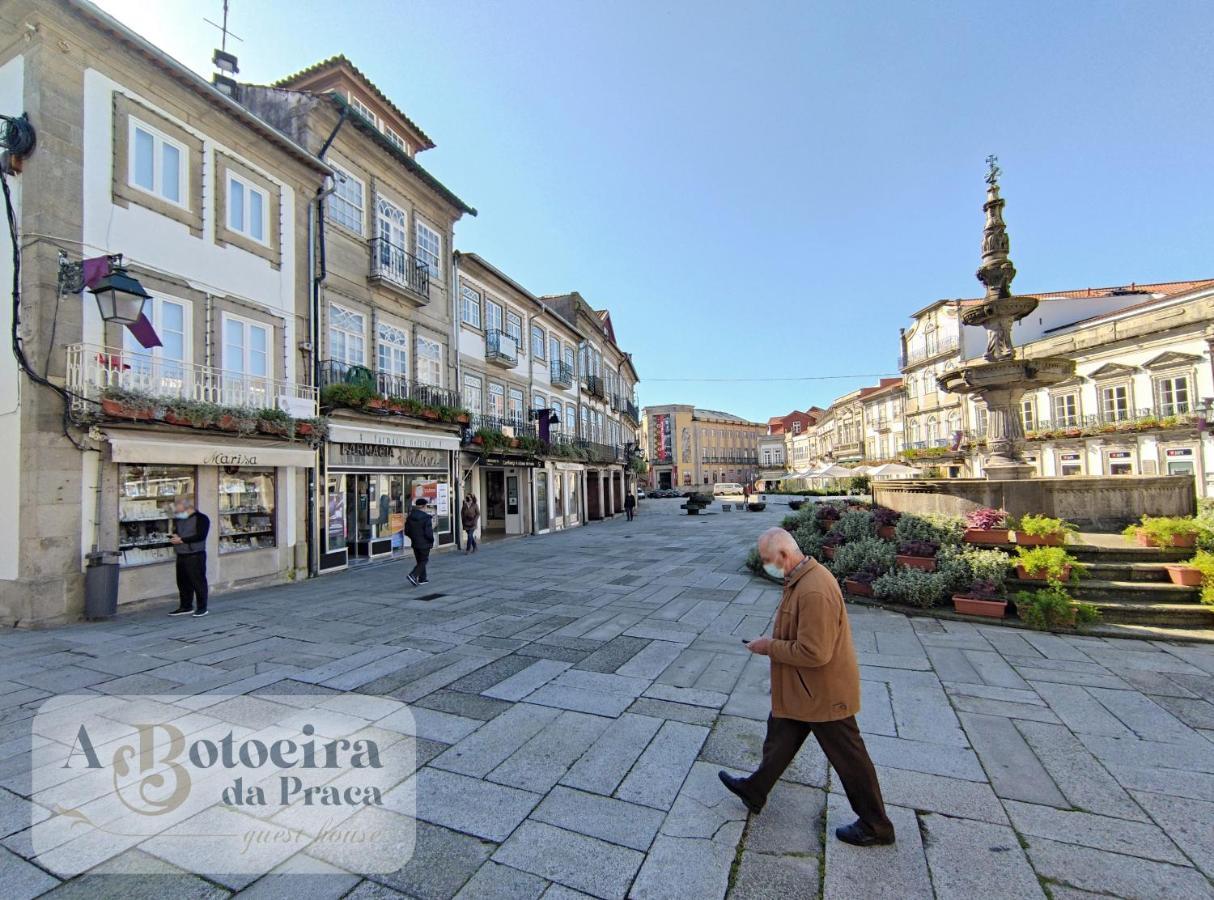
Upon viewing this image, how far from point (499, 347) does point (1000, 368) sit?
562 inches

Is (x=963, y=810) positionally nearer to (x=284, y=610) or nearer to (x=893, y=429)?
(x=284, y=610)

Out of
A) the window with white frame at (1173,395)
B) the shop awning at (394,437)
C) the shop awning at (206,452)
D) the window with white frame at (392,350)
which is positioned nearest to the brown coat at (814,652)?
the shop awning at (206,452)

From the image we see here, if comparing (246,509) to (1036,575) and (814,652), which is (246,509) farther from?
(1036,575)

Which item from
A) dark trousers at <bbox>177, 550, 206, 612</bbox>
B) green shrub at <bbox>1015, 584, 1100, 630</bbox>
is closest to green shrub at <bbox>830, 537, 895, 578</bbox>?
green shrub at <bbox>1015, 584, 1100, 630</bbox>

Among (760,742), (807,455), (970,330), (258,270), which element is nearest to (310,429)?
(258,270)

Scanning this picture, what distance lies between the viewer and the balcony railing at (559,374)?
963 inches

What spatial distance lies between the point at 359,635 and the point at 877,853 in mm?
5869

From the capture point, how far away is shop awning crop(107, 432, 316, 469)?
834cm

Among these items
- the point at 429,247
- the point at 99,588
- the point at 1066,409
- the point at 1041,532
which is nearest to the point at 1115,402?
the point at 1066,409

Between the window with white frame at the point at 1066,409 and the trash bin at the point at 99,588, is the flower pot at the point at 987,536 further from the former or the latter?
the window with white frame at the point at 1066,409

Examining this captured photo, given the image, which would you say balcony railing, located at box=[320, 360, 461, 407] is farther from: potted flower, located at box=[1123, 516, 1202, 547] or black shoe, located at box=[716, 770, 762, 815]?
potted flower, located at box=[1123, 516, 1202, 547]

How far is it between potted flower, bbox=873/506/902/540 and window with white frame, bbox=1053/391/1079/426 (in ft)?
92.2

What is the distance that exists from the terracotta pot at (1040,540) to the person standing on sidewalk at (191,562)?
38.7 ft

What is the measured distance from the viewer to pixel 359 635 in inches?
263
